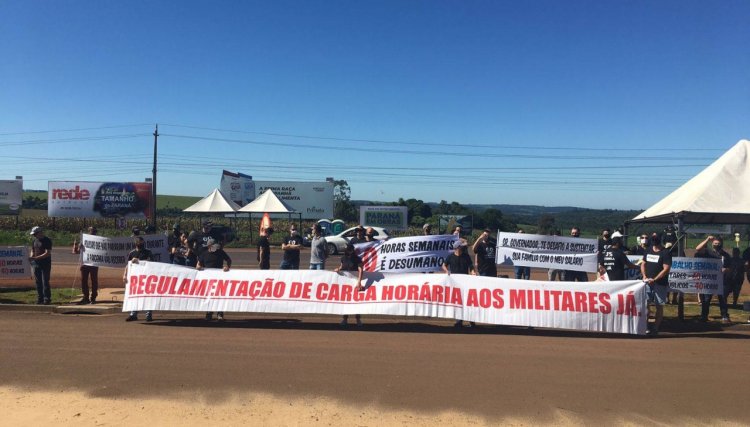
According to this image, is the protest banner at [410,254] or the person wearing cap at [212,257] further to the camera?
the protest banner at [410,254]

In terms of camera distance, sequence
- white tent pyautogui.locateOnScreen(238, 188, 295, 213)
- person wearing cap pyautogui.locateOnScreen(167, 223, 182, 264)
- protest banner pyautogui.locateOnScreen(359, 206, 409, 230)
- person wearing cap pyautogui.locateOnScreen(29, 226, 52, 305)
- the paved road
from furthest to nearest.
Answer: protest banner pyautogui.locateOnScreen(359, 206, 409, 230), white tent pyautogui.locateOnScreen(238, 188, 295, 213), person wearing cap pyautogui.locateOnScreen(167, 223, 182, 264), person wearing cap pyautogui.locateOnScreen(29, 226, 52, 305), the paved road

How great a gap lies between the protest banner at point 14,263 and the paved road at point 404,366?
172 inches

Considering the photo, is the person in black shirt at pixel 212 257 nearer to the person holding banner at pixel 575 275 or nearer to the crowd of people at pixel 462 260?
the crowd of people at pixel 462 260

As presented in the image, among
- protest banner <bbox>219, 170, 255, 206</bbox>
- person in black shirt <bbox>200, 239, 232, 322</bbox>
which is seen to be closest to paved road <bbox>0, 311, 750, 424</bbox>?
person in black shirt <bbox>200, 239, 232, 322</bbox>

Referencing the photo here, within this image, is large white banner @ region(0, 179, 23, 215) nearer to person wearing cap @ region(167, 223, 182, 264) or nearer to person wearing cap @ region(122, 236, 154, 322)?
person wearing cap @ region(167, 223, 182, 264)

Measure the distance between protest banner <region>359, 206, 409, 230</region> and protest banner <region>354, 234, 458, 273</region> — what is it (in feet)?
106

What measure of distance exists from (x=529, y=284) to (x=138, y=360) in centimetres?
645

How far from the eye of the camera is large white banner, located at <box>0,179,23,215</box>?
4619 centimetres

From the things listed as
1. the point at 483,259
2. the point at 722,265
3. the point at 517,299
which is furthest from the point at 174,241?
the point at 722,265

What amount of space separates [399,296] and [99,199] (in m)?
41.6

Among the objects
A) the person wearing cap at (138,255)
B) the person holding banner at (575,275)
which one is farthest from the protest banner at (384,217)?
the person wearing cap at (138,255)

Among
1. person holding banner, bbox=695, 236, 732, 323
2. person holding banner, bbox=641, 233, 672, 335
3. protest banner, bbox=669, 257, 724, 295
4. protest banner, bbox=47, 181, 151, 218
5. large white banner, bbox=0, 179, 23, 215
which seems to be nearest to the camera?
person holding banner, bbox=641, 233, 672, 335

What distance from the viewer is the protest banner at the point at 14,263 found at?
13.1 m

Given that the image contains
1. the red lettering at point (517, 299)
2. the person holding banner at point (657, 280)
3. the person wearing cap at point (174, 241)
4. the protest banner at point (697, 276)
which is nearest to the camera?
the red lettering at point (517, 299)
